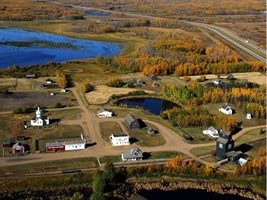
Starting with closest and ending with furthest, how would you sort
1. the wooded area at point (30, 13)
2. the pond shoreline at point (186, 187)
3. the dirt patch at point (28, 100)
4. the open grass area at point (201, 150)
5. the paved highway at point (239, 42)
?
the pond shoreline at point (186, 187)
the open grass area at point (201, 150)
the dirt patch at point (28, 100)
the paved highway at point (239, 42)
the wooded area at point (30, 13)

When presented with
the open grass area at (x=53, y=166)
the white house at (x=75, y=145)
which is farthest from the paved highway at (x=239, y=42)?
the open grass area at (x=53, y=166)

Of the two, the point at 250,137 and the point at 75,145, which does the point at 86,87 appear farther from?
the point at 250,137

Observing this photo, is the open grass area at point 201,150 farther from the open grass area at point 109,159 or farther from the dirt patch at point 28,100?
the dirt patch at point 28,100

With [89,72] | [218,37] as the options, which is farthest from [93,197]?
[218,37]

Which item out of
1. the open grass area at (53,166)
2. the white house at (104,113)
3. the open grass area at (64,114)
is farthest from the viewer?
the white house at (104,113)

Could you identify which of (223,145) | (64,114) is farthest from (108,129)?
(223,145)

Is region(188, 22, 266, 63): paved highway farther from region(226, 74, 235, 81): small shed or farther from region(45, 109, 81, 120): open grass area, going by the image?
region(45, 109, 81, 120): open grass area

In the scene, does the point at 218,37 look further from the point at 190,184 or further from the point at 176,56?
the point at 190,184
